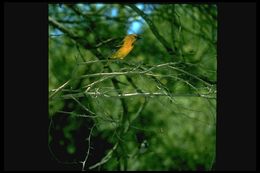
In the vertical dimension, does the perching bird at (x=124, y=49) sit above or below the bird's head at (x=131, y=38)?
below

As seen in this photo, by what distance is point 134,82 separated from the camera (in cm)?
618

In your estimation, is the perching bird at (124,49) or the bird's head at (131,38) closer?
the perching bird at (124,49)

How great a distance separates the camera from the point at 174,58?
4.61 meters

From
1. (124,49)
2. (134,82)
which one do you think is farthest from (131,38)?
(134,82)

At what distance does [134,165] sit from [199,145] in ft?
4.34

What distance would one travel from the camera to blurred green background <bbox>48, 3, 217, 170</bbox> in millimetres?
5109

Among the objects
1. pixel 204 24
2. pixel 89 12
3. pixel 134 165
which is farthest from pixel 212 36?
pixel 134 165

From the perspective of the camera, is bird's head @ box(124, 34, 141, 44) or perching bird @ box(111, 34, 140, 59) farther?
bird's head @ box(124, 34, 141, 44)

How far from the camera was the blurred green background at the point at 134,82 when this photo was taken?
511 centimetres

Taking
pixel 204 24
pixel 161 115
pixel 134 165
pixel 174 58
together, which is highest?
pixel 204 24

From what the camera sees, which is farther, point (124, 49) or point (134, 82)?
point (134, 82)

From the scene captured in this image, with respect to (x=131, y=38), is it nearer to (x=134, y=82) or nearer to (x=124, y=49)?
(x=124, y=49)

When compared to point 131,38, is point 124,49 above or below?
below

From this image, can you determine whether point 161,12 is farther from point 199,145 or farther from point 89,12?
point 199,145
